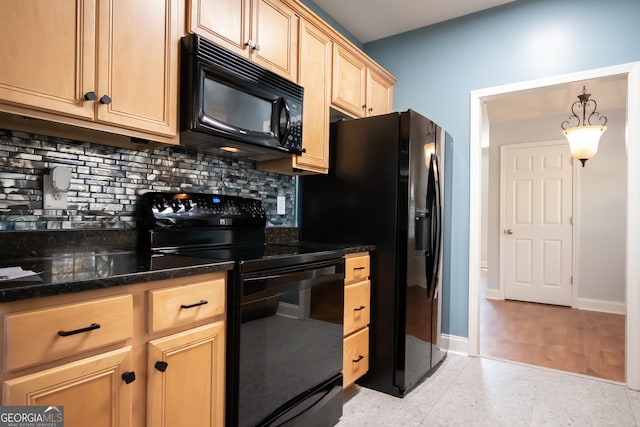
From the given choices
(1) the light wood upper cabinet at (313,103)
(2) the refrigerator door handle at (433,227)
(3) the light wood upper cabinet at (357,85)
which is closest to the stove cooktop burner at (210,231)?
(1) the light wood upper cabinet at (313,103)

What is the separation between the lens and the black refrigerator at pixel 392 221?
2.21 m

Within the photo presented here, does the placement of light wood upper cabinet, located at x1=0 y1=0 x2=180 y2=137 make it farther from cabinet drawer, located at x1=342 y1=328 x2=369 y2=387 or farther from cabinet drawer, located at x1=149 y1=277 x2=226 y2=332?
cabinet drawer, located at x1=342 y1=328 x2=369 y2=387

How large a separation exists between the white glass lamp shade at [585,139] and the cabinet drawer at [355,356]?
2.64 metres

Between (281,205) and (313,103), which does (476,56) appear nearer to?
(313,103)

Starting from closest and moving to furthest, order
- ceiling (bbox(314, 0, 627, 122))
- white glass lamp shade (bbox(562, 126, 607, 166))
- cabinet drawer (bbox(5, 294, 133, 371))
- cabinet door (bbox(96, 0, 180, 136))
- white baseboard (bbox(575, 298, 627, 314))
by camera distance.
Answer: cabinet drawer (bbox(5, 294, 133, 371)) → cabinet door (bbox(96, 0, 180, 136)) → ceiling (bbox(314, 0, 627, 122)) → white glass lamp shade (bbox(562, 126, 607, 166)) → white baseboard (bbox(575, 298, 627, 314))

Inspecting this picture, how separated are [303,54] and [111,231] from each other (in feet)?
4.70

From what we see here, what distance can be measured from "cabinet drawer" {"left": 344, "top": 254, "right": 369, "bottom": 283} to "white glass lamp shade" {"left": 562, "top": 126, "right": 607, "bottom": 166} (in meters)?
2.42

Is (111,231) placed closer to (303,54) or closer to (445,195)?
(303,54)

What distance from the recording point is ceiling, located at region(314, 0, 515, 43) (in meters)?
2.79

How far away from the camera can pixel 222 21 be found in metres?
1.66

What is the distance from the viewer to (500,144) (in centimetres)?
526

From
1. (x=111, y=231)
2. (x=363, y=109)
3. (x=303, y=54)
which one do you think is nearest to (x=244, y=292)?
(x=111, y=231)

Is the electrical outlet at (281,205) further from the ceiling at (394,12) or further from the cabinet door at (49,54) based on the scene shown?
the ceiling at (394,12)

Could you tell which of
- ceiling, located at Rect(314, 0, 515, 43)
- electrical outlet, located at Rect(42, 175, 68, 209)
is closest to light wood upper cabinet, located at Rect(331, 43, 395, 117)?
ceiling, located at Rect(314, 0, 515, 43)
